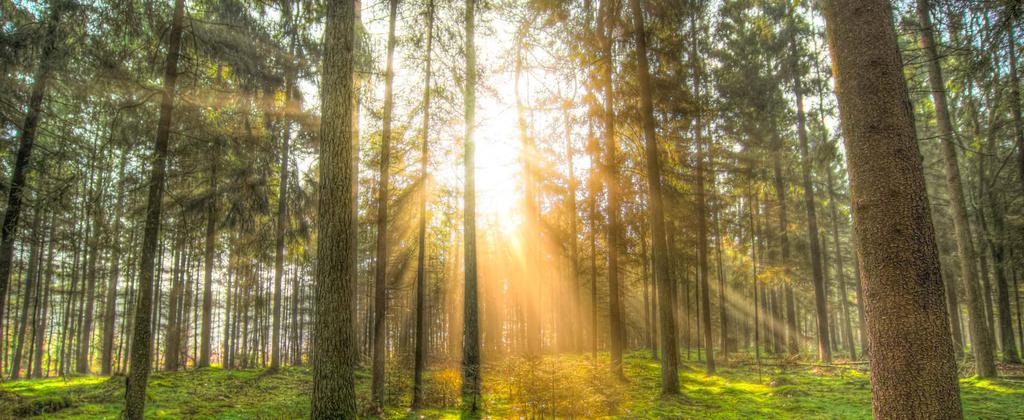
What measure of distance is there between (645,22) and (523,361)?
8.92 m

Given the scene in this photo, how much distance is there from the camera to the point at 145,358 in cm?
758

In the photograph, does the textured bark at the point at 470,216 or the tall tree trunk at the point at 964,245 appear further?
the textured bark at the point at 470,216

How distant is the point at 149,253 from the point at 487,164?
8.65 metres

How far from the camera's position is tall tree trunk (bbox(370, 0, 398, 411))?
9055 mm

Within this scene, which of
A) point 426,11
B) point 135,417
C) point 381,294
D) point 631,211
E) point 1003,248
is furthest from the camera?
point 631,211

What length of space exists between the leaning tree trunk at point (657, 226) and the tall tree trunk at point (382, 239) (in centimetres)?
616

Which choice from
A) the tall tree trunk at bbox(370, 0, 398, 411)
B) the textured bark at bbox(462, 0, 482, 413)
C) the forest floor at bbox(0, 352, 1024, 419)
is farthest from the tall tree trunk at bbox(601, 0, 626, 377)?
the tall tree trunk at bbox(370, 0, 398, 411)

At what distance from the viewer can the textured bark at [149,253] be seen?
7379mm

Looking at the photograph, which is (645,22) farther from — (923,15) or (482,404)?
(482,404)

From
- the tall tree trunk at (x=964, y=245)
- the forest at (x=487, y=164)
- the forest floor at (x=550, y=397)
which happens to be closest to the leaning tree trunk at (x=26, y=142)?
the forest at (x=487, y=164)

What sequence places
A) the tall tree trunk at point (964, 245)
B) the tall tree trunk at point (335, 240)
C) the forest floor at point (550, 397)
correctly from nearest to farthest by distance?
the tall tree trunk at point (335, 240) < the forest floor at point (550, 397) < the tall tree trunk at point (964, 245)

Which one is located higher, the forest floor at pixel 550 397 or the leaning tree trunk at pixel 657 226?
the leaning tree trunk at pixel 657 226

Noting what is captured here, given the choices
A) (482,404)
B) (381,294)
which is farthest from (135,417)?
(482,404)

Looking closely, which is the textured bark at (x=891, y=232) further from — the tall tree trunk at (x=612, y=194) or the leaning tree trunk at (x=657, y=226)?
the tall tree trunk at (x=612, y=194)
